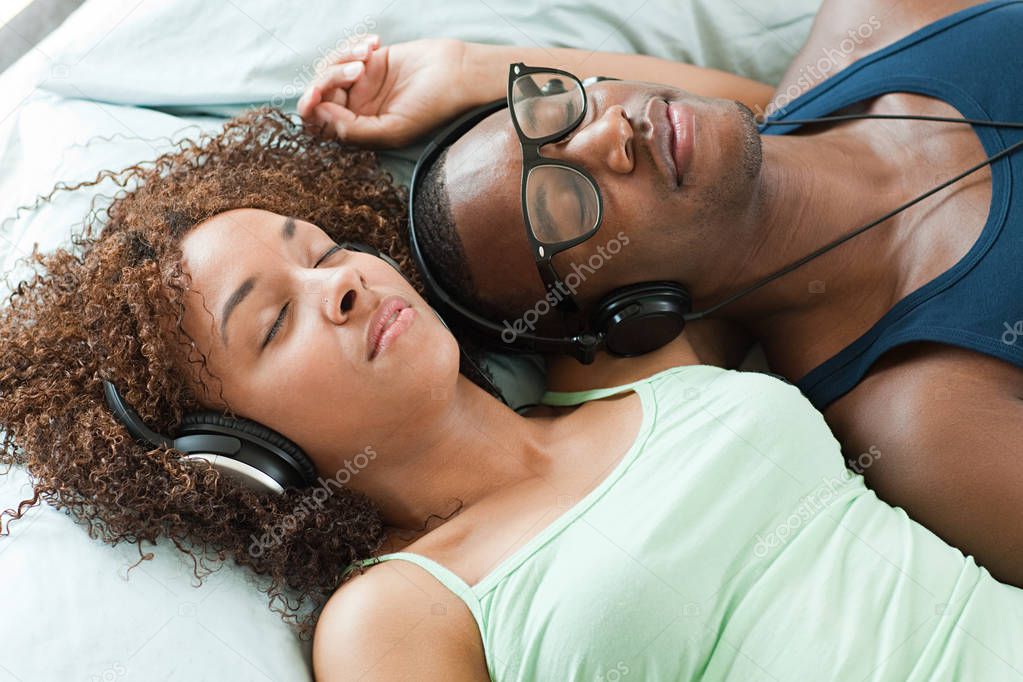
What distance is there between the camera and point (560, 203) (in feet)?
5.05

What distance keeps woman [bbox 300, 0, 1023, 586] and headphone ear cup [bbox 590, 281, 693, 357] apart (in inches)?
1.3

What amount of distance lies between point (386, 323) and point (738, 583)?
2.33 feet

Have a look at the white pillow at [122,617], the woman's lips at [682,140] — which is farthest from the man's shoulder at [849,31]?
the white pillow at [122,617]

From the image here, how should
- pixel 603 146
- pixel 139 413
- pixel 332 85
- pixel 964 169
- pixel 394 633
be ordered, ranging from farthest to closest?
pixel 332 85, pixel 964 169, pixel 603 146, pixel 139 413, pixel 394 633

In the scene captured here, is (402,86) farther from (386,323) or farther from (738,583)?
(738,583)

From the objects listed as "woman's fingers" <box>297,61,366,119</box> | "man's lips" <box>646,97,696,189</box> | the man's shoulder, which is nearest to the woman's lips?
"man's lips" <box>646,97,696,189</box>

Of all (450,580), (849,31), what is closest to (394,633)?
(450,580)

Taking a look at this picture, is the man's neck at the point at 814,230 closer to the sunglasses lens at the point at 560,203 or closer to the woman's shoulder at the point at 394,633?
the sunglasses lens at the point at 560,203

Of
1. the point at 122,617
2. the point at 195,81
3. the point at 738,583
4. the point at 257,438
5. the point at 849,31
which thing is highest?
the point at 195,81

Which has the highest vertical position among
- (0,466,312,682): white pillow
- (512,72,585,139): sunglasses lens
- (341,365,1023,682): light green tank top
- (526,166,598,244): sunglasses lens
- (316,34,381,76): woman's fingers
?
(316,34,381,76): woman's fingers

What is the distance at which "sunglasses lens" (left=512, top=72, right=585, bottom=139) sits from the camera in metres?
1.57

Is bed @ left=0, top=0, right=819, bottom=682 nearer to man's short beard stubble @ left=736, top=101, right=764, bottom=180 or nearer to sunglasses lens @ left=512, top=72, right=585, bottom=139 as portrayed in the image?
sunglasses lens @ left=512, top=72, right=585, bottom=139

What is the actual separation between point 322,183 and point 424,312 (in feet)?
1.46

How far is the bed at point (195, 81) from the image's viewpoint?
1.34m
